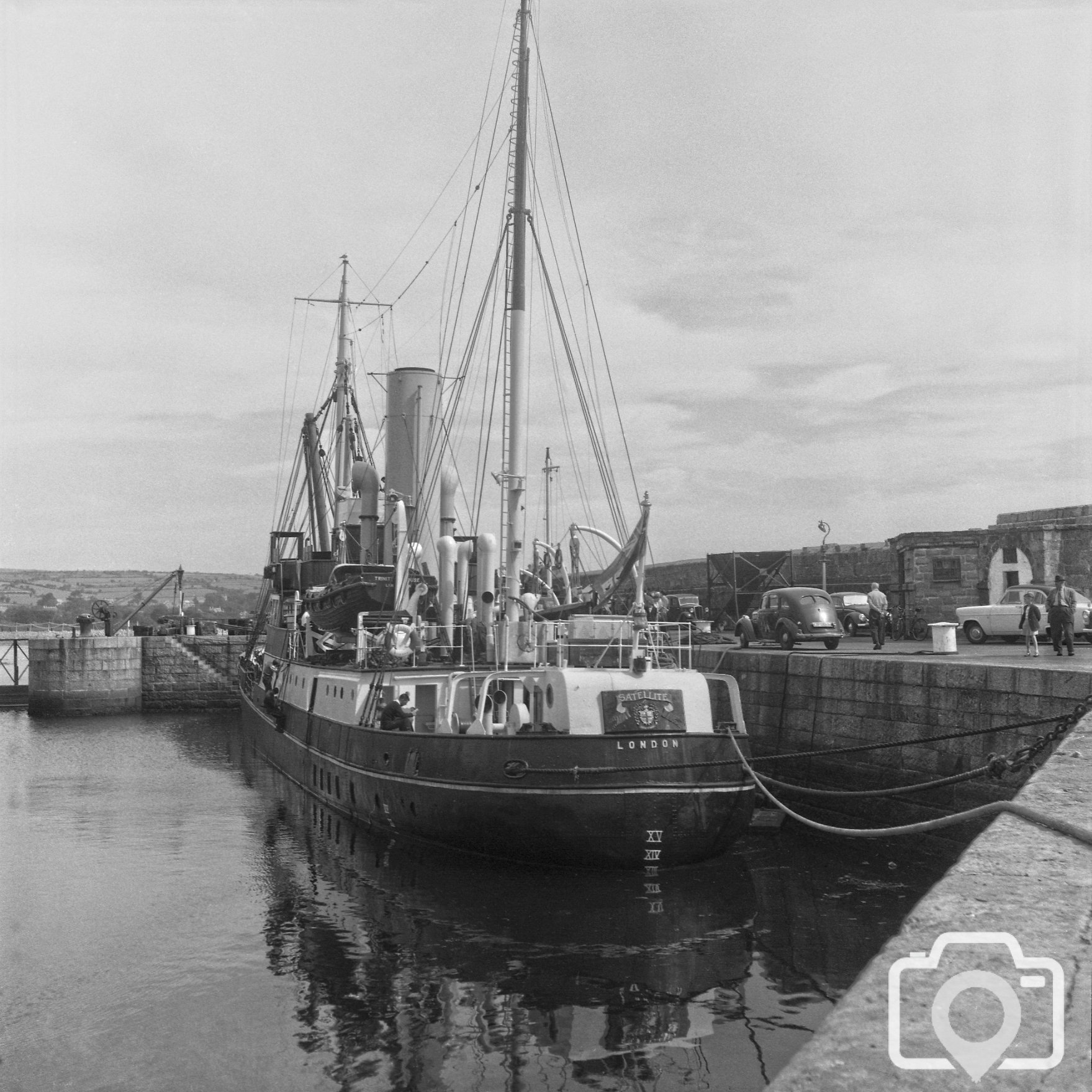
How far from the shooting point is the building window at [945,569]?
1495 inches

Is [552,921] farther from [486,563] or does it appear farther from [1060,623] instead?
[1060,623]

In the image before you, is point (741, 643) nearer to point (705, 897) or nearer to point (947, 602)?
point (947, 602)

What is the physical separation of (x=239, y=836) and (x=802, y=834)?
39.0 ft

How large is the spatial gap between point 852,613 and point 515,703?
20862 millimetres

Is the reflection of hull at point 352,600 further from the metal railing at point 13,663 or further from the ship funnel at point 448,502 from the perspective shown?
the metal railing at point 13,663

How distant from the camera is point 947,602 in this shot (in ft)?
124

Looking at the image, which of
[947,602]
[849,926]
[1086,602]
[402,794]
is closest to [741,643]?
[1086,602]

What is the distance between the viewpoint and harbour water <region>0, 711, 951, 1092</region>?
10.7 m

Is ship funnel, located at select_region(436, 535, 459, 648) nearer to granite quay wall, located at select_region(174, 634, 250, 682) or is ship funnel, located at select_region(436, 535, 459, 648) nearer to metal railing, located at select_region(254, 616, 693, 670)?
metal railing, located at select_region(254, 616, 693, 670)

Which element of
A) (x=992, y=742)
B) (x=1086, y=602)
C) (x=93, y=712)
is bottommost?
(x=93, y=712)

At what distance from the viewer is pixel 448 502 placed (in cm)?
2619

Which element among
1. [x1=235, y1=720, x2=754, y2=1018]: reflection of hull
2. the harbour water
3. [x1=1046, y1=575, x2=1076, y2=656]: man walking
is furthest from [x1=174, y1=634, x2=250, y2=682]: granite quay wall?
[x1=1046, y1=575, x2=1076, y2=656]: man walking

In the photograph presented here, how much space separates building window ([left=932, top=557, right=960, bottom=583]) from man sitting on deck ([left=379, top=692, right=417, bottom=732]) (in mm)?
24353

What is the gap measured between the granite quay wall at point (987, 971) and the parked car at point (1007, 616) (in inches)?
942
